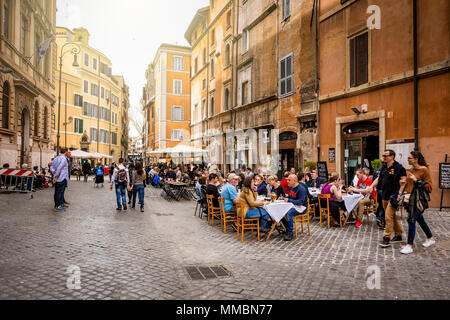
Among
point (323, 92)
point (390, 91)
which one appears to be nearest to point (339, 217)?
point (390, 91)

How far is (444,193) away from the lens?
9.50m

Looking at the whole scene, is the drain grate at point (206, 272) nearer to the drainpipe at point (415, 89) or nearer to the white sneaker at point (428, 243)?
the white sneaker at point (428, 243)

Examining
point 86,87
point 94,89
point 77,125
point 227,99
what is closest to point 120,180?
point 227,99

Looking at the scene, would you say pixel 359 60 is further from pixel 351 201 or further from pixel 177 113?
pixel 177 113

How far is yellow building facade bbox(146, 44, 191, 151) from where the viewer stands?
134 ft

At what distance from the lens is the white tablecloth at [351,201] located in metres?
7.91

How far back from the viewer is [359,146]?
1238 centimetres

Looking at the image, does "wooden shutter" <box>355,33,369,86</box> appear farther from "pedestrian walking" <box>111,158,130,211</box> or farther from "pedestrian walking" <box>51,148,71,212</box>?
"pedestrian walking" <box>51,148,71,212</box>

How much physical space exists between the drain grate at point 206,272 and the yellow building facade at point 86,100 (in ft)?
116

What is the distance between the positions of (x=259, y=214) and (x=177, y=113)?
118 ft

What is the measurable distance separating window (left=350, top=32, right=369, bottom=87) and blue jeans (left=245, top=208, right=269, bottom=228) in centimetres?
780

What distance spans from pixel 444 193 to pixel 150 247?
848cm

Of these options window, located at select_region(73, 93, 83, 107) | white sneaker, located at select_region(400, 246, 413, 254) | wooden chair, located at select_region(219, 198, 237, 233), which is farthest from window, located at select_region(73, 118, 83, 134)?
white sneaker, located at select_region(400, 246, 413, 254)

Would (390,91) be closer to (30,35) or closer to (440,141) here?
(440,141)
